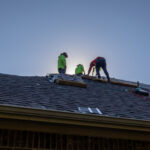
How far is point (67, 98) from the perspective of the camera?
736 centimetres

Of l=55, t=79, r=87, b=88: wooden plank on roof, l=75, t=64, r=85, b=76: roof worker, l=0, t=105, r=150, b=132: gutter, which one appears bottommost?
l=0, t=105, r=150, b=132: gutter

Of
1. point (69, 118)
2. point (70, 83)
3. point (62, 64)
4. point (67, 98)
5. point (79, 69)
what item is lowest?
point (69, 118)

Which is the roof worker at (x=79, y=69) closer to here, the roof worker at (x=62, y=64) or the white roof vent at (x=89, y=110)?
the roof worker at (x=62, y=64)

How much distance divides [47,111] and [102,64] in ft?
28.2

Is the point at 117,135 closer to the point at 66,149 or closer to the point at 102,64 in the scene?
the point at 66,149

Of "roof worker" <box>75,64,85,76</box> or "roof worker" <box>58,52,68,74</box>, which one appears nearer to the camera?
"roof worker" <box>58,52,68,74</box>

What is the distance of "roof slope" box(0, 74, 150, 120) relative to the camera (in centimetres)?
627

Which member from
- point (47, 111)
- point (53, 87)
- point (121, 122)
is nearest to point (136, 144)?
point (121, 122)

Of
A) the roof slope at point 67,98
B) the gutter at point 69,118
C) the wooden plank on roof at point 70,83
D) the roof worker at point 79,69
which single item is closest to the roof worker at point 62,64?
the roof worker at point 79,69

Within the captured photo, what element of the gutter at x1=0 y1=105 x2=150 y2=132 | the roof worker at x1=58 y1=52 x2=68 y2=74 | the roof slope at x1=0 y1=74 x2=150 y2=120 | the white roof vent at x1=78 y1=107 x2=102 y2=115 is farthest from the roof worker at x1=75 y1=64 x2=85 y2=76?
the gutter at x1=0 y1=105 x2=150 y2=132

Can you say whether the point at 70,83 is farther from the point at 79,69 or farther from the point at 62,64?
the point at 79,69

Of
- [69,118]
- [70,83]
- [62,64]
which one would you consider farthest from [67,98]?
[62,64]

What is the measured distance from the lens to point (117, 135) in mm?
5613

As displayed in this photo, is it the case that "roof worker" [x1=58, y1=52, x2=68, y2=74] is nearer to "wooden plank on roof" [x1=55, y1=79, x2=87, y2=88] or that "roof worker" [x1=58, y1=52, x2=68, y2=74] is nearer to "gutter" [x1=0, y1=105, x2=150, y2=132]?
"wooden plank on roof" [x1=55, y1=79, x2=87, y2=88]
